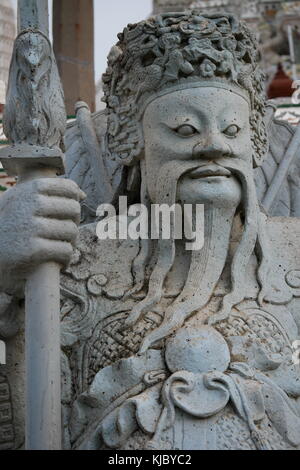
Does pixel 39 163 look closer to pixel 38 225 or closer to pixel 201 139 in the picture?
pixel 38 225

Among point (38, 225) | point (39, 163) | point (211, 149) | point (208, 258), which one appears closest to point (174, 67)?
point (211, 149)

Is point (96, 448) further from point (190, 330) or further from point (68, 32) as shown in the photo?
point (68, 32)

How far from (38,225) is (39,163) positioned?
0.87 feet

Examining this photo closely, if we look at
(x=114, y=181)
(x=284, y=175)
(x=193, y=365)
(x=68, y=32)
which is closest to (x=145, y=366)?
(x=193, y=365)

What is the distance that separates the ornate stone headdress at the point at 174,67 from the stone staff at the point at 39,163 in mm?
802

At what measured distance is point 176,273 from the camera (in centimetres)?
559

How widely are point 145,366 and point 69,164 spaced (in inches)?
78.1

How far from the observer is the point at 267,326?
5422 mm

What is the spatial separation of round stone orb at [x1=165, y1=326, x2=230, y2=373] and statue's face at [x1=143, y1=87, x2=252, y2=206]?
→ 0.66 m

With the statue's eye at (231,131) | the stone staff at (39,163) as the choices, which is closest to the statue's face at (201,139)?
the statue's eye at (231,131)

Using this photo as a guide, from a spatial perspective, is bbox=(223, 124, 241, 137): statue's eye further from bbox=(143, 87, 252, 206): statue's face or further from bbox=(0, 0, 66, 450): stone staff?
bbox=(0, 0, 66, 450): stone staff

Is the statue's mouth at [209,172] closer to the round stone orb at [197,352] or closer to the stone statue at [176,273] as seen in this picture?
the stone statue at [176,273]

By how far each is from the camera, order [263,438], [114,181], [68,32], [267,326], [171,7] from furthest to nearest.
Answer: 1. [171,7]
2. [68,32]
3. [114,181]
4. [267,326]
5. [263,438]

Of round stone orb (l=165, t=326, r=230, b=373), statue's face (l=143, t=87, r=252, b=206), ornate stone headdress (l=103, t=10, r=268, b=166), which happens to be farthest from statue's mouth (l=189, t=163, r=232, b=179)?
round stone orb (l=165, t=326, r=230, b=373)
